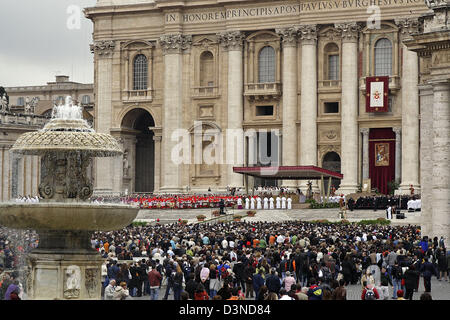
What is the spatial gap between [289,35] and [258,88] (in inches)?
185

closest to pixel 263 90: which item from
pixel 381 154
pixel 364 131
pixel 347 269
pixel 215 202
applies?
pixel 364 131

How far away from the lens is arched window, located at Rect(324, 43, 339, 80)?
7581cm

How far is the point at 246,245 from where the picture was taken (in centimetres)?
3822

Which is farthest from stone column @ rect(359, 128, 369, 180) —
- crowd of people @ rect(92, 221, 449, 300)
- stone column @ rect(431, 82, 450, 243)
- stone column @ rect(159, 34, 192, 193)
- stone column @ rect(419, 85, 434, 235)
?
stone column @ rect(431, 82, 450, 243)

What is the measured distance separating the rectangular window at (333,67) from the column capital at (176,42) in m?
11.3

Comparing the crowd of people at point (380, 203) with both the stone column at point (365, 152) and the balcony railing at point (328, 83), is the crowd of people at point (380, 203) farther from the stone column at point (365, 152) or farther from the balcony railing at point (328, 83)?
the balcony railing at point (328, 83)

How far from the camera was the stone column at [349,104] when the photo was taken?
73.6 m

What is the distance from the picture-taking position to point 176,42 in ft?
261

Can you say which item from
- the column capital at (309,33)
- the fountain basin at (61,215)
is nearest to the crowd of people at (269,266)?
the fountain basin at (61,215)

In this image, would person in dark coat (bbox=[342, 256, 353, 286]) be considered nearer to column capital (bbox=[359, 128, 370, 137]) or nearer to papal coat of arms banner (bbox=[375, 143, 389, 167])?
papal coat of arms banner (bbox=[375, 143, 389, 167])

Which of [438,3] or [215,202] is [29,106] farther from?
[438,3]

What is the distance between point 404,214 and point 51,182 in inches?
1358
